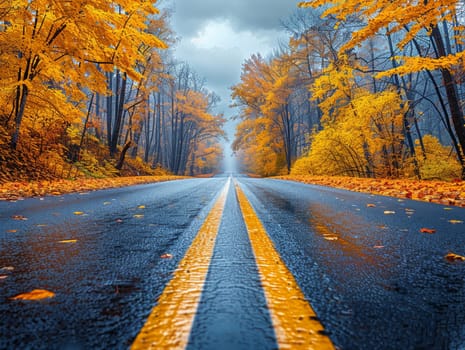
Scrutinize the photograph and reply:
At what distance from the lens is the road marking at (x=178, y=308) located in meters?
0.81

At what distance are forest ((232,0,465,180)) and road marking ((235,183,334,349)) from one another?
6760mm

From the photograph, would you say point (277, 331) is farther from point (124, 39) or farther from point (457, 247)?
point (124, 39)

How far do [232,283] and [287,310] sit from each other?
338mm

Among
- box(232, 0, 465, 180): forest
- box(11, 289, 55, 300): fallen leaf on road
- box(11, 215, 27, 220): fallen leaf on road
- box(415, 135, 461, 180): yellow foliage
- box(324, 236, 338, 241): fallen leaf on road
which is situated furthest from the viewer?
box(415, 135, 461, 180): yellow foliage

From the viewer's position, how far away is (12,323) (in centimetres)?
93

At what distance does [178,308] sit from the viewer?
1.03 meters

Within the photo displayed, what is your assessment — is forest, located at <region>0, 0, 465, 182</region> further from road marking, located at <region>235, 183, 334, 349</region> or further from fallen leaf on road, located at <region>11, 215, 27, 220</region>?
road marking, located at <region>235, 183, 334, 349</region>

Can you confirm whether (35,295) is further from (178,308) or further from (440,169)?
(440,169)

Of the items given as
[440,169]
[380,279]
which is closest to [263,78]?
[440,169]

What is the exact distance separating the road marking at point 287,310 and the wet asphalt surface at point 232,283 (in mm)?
33

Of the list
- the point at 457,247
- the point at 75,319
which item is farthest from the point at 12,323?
the point at 457,247

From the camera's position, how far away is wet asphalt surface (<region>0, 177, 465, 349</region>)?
869 millimetres

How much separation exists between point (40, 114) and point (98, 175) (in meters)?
3.44

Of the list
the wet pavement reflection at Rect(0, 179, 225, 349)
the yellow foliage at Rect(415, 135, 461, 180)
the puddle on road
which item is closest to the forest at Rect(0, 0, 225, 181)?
the wet pavement reflection at Rect(0, 179, 225, 349)
